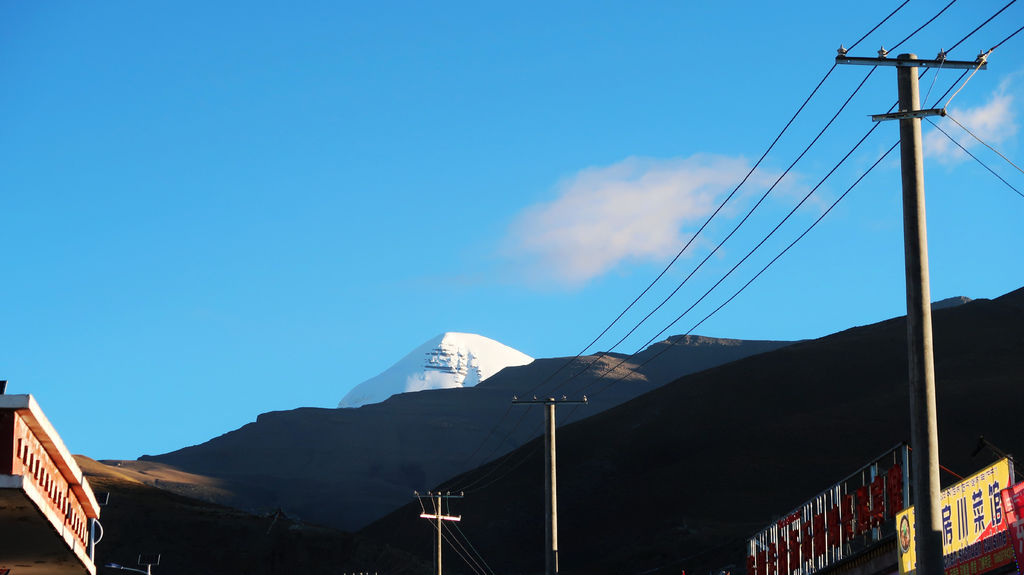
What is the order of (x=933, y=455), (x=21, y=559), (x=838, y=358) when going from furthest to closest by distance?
(x=838, y=358) < (x=21, y=559) < (x=933, y=455)

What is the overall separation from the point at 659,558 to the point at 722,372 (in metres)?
66.7

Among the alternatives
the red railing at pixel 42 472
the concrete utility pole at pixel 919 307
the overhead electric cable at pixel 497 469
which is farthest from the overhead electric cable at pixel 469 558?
the concrete utility pole at pixel 919 307

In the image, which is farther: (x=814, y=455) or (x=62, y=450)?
(x=814, y=455)

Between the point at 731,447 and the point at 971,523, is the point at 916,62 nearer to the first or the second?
Result: the point at 971,523

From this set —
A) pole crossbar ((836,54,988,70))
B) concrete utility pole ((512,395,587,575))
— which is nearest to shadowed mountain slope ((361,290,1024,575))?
concrete utility pole ((512,395,587,575))

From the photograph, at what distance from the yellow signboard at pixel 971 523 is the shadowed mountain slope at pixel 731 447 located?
269 ft

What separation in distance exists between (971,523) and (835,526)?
9.82m

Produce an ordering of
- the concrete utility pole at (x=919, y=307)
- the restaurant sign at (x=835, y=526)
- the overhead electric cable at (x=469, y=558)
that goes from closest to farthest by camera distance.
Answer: the concrete utility pole at (x=919, y=307) → the restaurant sign at (x=835, y=526) → the overhead electric cable at (x=469, y=558)

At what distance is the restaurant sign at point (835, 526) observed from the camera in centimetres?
3136

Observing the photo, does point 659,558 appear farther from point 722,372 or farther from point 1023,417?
point 722,372

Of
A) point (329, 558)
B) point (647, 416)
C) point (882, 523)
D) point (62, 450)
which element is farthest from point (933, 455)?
point (647, 416)

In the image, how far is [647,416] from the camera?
582ft

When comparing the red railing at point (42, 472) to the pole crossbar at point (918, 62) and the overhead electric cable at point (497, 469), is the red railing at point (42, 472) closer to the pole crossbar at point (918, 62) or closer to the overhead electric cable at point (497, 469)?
the pole crossbar at point (918, 62)

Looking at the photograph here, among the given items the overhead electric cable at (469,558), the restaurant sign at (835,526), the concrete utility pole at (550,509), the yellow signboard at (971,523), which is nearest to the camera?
the yellow signboard at (971,523)
